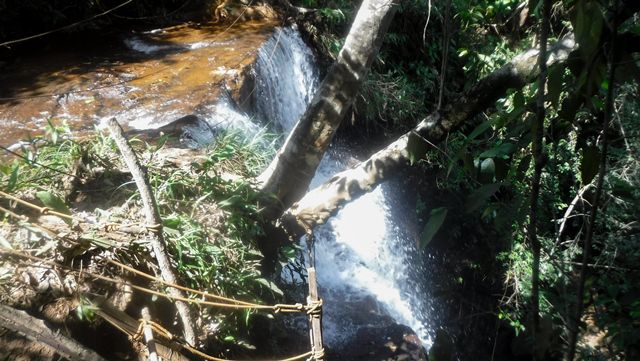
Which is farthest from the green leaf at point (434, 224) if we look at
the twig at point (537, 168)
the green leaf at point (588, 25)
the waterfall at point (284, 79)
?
the waterfall at point (284, 79)

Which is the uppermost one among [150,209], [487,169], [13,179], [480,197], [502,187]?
[502,187]

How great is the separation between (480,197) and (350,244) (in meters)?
5.01

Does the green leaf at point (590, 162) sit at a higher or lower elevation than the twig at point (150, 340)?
higher

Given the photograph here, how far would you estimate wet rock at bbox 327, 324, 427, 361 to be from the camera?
4.25 meters

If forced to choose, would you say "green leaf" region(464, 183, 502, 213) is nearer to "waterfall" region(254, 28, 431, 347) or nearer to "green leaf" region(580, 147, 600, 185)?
"green leaf" region(580, 147, 600, 185)

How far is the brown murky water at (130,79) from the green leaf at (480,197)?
4.01m

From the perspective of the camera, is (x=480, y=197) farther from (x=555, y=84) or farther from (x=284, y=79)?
(x=284, y=79)

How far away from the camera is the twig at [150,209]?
7.28 ft

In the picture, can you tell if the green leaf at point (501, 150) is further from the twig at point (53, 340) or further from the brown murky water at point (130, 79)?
the brown murky water at point (130, 79)

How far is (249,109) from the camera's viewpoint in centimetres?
541

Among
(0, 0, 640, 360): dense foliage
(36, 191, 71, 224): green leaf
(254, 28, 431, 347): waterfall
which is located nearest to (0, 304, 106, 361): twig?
(0, 0, 640, 360): dense foliage

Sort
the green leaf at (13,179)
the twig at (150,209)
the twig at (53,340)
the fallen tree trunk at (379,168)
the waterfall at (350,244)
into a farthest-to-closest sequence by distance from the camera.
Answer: the waterfall at (350,244), the fallen tree trunk at (379,168), the green leaf at (13,179), the twig at (150,209), the twig at (53,340)

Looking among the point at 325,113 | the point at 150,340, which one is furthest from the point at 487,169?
the point at 325,113

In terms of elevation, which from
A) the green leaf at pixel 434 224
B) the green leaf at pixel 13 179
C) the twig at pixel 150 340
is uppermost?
the green leaf at pixel 434 224
